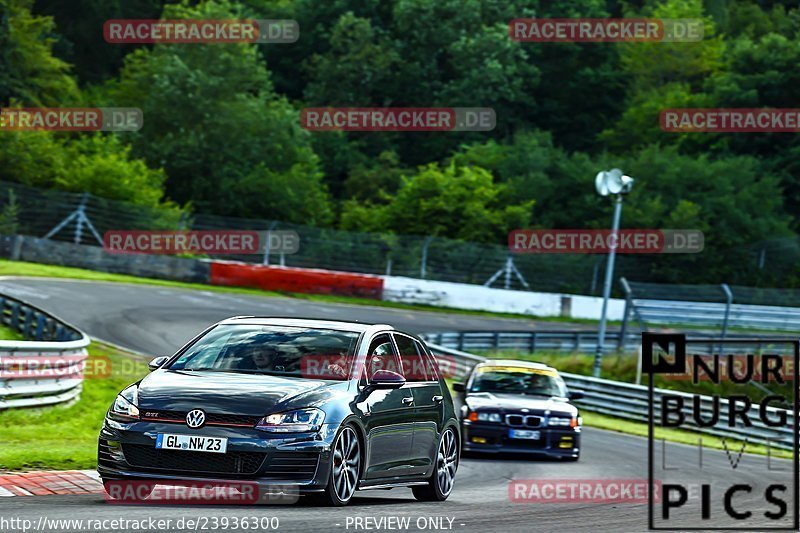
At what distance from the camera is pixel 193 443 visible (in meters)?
9.54

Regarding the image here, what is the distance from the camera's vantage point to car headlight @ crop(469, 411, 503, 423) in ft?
62.7

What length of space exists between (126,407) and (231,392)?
75 centimetres

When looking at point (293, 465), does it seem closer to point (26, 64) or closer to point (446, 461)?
point (446, 461)

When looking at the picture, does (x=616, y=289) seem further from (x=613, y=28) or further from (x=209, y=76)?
(x=613, y=28)

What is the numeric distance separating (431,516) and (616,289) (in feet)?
136

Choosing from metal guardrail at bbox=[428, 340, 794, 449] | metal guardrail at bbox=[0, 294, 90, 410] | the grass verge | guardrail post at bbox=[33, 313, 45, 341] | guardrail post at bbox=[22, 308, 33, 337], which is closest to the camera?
metal guardrail at bbox=[0, 294, 90, 410]

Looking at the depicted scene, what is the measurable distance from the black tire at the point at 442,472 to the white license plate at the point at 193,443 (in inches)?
118

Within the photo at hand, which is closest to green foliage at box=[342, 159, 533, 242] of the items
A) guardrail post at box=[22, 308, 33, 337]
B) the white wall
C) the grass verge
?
the white wall

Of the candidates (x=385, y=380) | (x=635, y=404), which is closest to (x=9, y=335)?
(x=635, y=404)

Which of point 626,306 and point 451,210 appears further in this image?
point 451,210

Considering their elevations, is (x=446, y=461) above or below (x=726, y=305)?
below

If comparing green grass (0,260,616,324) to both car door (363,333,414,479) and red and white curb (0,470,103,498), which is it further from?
car door (363,333,414,479)

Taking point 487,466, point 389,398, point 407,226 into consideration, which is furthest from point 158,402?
point 407,226

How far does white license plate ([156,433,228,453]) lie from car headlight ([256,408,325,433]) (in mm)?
287
